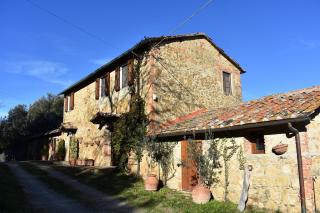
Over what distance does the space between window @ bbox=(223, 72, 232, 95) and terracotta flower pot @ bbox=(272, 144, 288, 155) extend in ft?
33.2

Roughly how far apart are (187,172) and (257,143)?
385 cm

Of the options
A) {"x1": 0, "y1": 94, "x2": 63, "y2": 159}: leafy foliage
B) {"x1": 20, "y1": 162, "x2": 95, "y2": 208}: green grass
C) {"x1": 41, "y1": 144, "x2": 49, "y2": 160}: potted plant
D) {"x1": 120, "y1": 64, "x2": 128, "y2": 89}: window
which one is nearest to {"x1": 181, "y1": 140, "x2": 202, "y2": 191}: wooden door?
{"x1": 20, "y1": 162, "x2": 95, "y2": 208}: green grass

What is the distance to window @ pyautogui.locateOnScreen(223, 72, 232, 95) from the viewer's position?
20039 mm

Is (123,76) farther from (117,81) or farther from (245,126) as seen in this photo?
(245,126)

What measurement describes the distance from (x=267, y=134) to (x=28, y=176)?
1248 cm

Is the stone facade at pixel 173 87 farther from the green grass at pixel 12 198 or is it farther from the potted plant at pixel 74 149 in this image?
the green grass at pixel 12 198

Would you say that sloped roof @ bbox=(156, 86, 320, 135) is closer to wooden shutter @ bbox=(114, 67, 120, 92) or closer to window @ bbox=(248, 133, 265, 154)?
window @ bbox=(248, 133, 265, 154)

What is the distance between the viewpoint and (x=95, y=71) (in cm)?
2142

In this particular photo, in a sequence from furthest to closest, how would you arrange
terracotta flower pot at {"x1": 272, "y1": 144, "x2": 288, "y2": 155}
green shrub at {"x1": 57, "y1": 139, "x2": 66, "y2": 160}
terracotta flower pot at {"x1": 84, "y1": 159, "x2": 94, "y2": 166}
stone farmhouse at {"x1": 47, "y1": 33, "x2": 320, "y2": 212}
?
green shrub at {"x1": 57, "y1": 139, "x2": 66, "y2": 160} → terracotta flower pot at {"x1": 84, "y1": 159, "x2": 94, "y2": 166} → terracotta flower pot at {"x1": 272, "y1": 144, "x2": 288, "y2": 155} → stone farmhouse at {"x1": 47, "y1": 33, "x2": 320, "y2": 212}

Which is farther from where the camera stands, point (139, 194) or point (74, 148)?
point (74, 148)

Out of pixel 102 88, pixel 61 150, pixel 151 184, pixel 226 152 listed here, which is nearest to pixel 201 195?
pixel 226 152

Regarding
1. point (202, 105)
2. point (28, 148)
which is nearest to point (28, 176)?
point (202, 105)

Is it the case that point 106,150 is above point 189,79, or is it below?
below

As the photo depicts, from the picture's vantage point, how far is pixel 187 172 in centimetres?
1384
